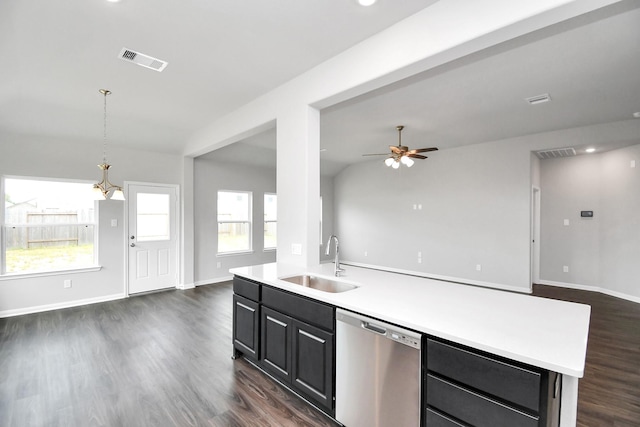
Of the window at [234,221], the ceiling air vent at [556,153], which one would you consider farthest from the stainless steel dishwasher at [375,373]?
the ceiling air vent at [556,153]

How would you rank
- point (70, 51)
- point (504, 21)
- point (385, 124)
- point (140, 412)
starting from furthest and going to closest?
point (385, 124)
point (70, 51)
point (140, 412)
point (504, 21)

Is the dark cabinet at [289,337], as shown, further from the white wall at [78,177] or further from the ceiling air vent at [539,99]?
the ceiling air vent at [539,99]

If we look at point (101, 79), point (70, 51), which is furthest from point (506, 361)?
point (101, 79)

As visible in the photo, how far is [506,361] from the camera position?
1266 mm

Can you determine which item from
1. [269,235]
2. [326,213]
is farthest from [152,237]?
[326,213]

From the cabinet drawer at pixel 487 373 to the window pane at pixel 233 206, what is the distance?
582 cm

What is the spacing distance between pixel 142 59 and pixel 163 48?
12.8 inches

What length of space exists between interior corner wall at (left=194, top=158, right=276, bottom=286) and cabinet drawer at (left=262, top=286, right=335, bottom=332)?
403 centimetres

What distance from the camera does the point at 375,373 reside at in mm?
1762

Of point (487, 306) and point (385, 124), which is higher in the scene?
point (385, 124)

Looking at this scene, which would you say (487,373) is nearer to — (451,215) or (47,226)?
(451,215)

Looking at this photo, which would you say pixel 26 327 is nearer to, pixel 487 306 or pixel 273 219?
pixel 273 219

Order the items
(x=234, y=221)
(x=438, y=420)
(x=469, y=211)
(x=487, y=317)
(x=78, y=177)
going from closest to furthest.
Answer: (x=438, y=420), (x=487, y=317), (x=78, y=177), (x=469, y=211), (x=234, y=221)

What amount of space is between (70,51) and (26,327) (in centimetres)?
355
